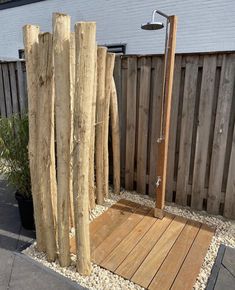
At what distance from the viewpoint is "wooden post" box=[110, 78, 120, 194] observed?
2.93 meters

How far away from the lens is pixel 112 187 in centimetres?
344

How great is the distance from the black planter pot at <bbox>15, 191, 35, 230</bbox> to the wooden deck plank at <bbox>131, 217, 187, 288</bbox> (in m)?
1.17

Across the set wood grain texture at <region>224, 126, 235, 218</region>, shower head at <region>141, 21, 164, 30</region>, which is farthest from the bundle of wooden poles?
wood grain texture at <region>224, 126, 235, 218</region>

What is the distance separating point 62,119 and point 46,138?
9.5 inches

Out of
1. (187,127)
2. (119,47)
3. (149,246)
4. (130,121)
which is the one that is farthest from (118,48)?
(149,246)

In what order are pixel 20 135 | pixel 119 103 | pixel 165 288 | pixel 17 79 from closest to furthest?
pixel 165 288, pixel 20 135, pixel 119 103, pixel 17 79

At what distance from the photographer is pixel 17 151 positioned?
2404mm

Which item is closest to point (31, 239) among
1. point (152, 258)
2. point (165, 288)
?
point (152, 258)

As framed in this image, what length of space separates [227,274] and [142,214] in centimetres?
106

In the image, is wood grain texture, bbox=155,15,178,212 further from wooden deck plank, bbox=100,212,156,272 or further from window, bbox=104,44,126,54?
window, bbox=104,44,126,54

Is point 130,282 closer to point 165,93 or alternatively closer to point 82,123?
point 82,123

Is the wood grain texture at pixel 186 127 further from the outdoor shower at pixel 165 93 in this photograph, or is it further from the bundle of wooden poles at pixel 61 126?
the bundle of wooden poles at pixel 61 126

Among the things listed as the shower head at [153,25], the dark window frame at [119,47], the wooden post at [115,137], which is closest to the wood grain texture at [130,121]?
the wooden post at [115,137]

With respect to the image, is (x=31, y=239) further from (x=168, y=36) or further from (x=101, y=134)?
(x=168, y=36)
